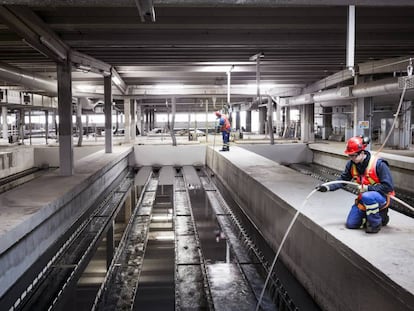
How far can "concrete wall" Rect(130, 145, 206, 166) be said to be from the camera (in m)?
15.2

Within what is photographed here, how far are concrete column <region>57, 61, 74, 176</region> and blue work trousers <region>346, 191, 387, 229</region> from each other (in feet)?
20.3

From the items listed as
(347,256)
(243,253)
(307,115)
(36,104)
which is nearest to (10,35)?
(243,253)

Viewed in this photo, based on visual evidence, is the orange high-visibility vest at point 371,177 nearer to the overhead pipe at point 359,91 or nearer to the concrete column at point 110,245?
the concrete column at point 110,245

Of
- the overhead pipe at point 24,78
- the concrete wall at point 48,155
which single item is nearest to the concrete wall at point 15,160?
the concrete wall at point 48,155

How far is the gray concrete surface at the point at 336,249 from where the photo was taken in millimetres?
2703

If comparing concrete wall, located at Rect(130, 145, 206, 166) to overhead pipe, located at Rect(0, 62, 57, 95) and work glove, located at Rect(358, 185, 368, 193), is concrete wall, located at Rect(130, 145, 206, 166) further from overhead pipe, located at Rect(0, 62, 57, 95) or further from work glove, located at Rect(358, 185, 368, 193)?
work glove, located at Rect(358, 185, 368, 193)

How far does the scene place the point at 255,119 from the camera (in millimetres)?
35438

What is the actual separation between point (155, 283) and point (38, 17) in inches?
171

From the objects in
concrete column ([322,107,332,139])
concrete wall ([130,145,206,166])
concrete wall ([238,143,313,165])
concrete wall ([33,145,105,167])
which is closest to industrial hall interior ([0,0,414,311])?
concrete wall ([33,145,105,167])

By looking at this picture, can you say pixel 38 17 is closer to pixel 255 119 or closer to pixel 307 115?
pixel 307 115

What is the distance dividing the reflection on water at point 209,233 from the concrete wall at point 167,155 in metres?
5.90

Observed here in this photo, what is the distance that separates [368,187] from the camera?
3.43m

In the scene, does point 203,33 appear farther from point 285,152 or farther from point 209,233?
point 285,152

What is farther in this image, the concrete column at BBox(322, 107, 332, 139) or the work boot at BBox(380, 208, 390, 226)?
the concrete column at BBox(322, 107, 332, 139)
